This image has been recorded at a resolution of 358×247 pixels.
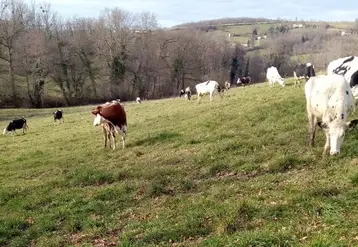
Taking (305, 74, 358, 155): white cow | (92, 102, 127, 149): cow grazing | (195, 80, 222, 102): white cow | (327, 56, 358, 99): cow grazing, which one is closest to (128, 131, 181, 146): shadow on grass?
(92, 102, 127, 149): cow grazing

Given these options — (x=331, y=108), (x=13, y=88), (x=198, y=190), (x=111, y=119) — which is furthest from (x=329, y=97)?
(x=13, y=88)

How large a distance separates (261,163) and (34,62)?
254 feet

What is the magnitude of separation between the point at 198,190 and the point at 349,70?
10351mm

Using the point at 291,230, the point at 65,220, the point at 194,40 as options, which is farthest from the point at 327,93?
the point at 194,40

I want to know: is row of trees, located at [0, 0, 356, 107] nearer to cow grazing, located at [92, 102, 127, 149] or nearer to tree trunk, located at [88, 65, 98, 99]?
tree trunk, located at [88, 65, 98, 99]

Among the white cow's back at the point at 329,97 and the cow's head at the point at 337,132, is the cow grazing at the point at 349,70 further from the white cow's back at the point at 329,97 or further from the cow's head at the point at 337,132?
the cow's head at the point at 337,132

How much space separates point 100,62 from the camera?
9256 cm

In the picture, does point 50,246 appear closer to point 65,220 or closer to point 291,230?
point 65,220

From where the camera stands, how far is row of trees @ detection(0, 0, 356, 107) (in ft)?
269

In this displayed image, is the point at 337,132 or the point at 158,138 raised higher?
the point at 337,132

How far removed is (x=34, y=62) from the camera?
8375 cm

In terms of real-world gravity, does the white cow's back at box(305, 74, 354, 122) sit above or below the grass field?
above

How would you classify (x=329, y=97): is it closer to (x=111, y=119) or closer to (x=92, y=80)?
(x=111, y=119)

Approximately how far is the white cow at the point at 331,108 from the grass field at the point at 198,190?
510mm
